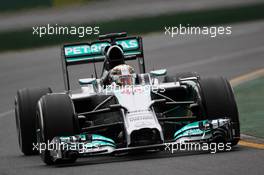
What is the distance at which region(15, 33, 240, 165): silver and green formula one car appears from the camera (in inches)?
471

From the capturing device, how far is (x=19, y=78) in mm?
26422

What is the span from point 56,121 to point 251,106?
17.8 feet

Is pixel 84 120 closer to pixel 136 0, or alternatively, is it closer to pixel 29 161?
pixel 29 161

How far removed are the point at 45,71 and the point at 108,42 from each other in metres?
13.0

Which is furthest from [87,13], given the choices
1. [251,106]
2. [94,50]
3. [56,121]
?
[56,121]

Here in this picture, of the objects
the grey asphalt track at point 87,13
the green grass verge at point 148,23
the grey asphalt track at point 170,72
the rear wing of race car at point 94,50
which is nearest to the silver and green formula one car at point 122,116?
the grey asphalt track at point 170,72

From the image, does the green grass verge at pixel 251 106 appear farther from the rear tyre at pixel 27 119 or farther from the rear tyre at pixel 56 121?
the rear tyre at pixel 27 119

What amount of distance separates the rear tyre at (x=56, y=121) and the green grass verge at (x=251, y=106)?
2709 mm

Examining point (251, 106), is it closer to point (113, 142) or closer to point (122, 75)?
point (122, 75)

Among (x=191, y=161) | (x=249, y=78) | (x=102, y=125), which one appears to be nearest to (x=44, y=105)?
(x=102, y=125)

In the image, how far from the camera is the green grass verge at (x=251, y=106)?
14156mm

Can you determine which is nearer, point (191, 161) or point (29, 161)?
point (191, 161)

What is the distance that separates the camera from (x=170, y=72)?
25641mm

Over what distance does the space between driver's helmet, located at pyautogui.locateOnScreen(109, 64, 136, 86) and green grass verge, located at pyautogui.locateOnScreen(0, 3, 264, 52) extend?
16.9 meters
